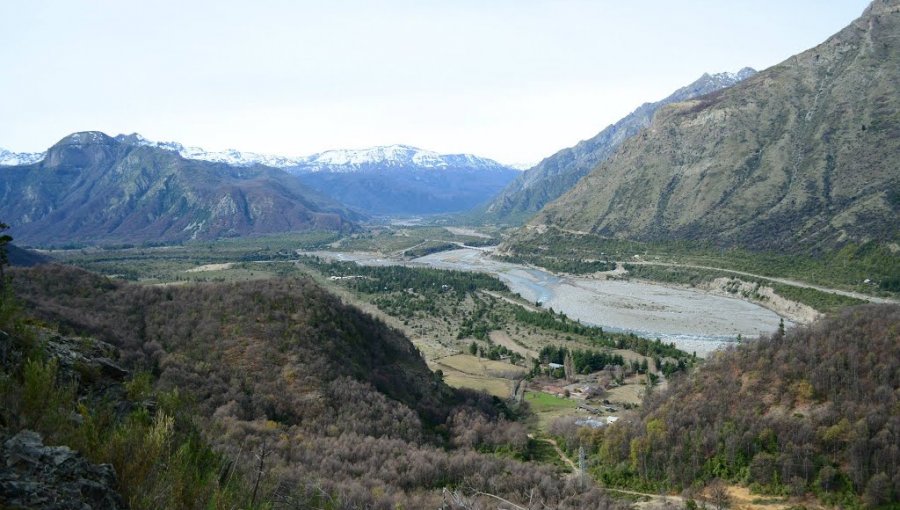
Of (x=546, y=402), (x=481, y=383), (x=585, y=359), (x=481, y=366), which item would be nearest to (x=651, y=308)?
(x=585, y=359)

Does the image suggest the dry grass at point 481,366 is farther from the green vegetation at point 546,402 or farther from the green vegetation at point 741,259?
the green vegetation at point 741,259

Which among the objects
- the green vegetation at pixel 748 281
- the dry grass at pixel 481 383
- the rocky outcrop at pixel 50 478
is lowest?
the dry grass at pixel 481 383

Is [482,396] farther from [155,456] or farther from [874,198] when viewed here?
[874,198]

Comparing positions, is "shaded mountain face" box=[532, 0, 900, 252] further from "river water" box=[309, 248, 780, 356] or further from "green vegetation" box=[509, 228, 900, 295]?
"river water" box=[309, 248, 780, 356]

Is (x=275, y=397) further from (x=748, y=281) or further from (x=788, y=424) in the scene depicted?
(x=748, y=281)

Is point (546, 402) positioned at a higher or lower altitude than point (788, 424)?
lower

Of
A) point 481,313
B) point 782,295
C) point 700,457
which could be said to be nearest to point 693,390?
point 700,457

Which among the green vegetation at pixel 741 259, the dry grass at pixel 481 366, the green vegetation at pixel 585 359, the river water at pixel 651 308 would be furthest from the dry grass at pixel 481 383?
the green vegetation at pixel 741 259
